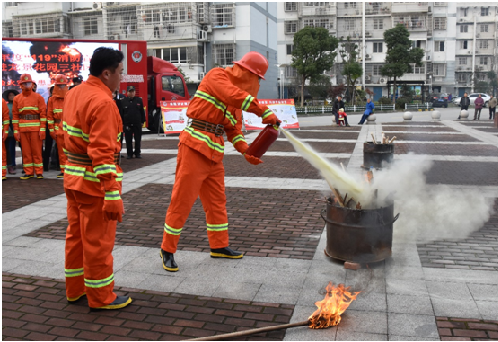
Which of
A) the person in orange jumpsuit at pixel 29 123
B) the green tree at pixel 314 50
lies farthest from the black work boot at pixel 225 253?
the green tree at pixel 314 50

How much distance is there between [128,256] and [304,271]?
72.7 inches

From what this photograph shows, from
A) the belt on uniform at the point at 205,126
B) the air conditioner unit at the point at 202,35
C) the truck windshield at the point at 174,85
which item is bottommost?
the belt on uniform at the point at 205,126

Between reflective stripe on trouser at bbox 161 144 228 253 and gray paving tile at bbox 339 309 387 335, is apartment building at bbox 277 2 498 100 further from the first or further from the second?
gray paving tile at bbox 339 309 387 335

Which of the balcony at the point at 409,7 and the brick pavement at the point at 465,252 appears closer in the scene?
the brick pavement at the point at 465,252

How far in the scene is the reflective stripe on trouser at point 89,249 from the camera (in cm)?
359

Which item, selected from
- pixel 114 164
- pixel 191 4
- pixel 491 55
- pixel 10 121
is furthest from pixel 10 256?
pixel 491 55

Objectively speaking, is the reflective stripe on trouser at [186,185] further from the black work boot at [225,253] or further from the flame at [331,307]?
the flame at [331,307]

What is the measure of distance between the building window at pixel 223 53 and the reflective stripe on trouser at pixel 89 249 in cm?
4252

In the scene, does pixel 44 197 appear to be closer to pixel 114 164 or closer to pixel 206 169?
pixel 206 169

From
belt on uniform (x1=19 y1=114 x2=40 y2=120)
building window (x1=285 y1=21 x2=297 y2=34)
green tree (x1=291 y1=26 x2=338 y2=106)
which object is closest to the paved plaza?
belt on uniform (x1=19 y1=114 x2=40 y2=120)

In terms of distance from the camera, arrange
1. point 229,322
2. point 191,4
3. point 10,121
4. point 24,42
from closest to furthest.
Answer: point 229,322, point 10,121, point 24,42, point 191,4

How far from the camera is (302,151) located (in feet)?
16.0

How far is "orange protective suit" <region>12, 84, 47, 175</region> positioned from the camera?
962 cm

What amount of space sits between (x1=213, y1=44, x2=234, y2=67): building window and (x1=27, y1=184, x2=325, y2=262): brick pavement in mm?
38503
